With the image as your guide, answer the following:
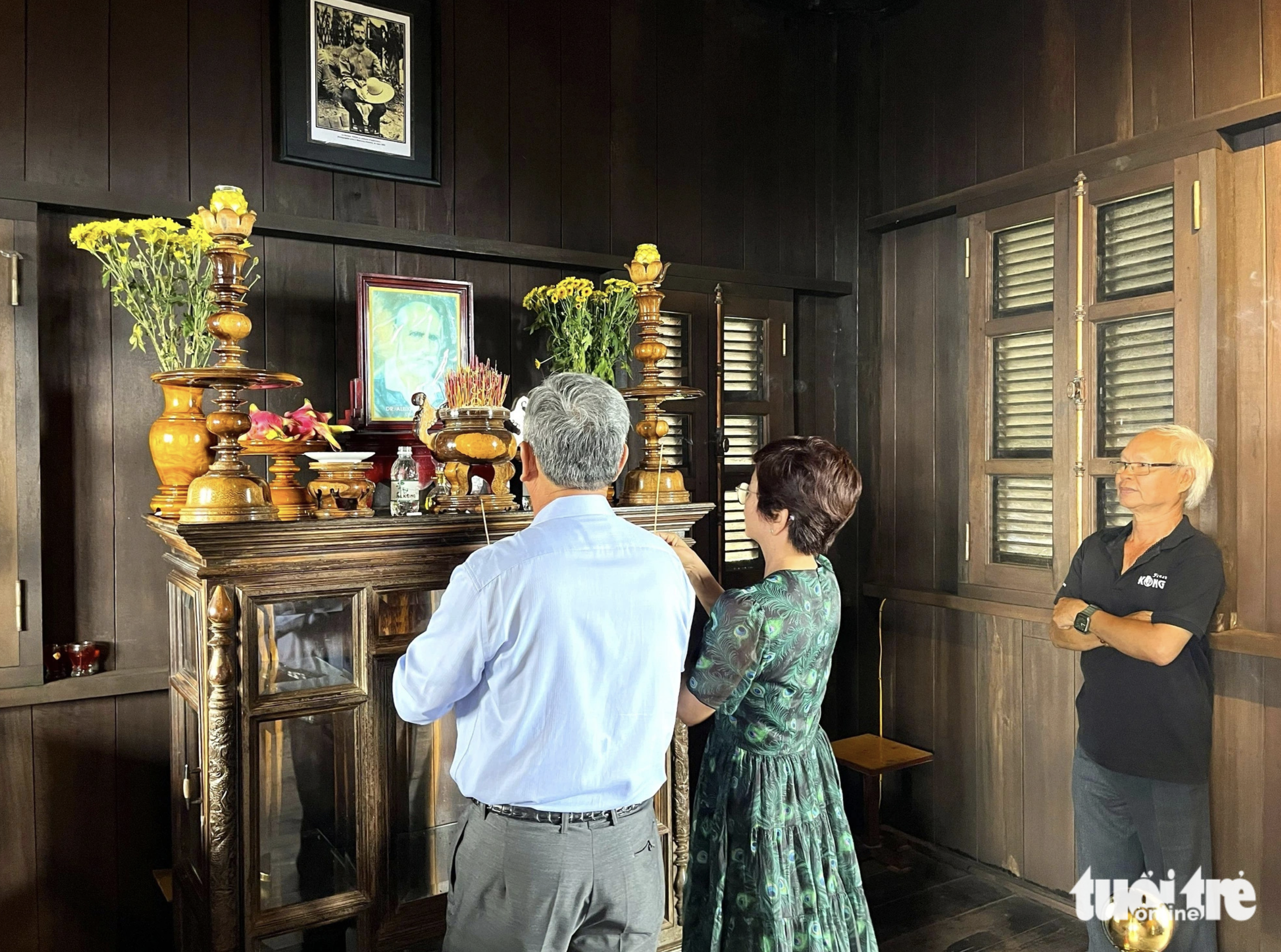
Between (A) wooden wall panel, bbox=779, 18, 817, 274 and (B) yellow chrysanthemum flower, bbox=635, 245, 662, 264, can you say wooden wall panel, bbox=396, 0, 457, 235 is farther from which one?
(A) wooden wall panel, bbox=779, 18, 817, 274

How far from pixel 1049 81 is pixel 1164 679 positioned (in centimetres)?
206

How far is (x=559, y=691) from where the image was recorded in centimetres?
165

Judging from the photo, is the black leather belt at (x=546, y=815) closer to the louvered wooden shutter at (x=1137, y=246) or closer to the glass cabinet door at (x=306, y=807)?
the glass cabinet door at (x=306, y=807)

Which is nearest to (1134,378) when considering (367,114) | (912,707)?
(912,707)

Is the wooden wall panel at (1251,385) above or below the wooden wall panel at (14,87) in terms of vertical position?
below

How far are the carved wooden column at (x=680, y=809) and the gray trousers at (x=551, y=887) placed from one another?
924mm

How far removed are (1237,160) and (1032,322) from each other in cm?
77

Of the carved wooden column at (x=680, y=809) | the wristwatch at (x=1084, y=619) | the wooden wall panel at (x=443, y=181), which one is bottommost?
the carved wooden column at (x=680, y=809)

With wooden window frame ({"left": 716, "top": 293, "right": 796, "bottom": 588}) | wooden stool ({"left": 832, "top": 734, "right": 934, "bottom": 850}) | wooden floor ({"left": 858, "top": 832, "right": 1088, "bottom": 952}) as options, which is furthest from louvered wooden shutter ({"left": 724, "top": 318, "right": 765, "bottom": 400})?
wooden floor ({"left": 858, "top": 832, "right": 1088, "bottom": 952})

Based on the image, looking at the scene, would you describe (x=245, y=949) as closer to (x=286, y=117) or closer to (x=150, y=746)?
(x=150, y=746)

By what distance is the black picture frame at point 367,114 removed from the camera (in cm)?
286

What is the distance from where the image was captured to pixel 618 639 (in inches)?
66.9

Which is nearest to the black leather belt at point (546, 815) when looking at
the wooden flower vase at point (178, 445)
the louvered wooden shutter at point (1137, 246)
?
the wooden flower vase at point (178, 445)

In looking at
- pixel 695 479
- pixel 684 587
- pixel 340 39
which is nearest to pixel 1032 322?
pixel 695 479
